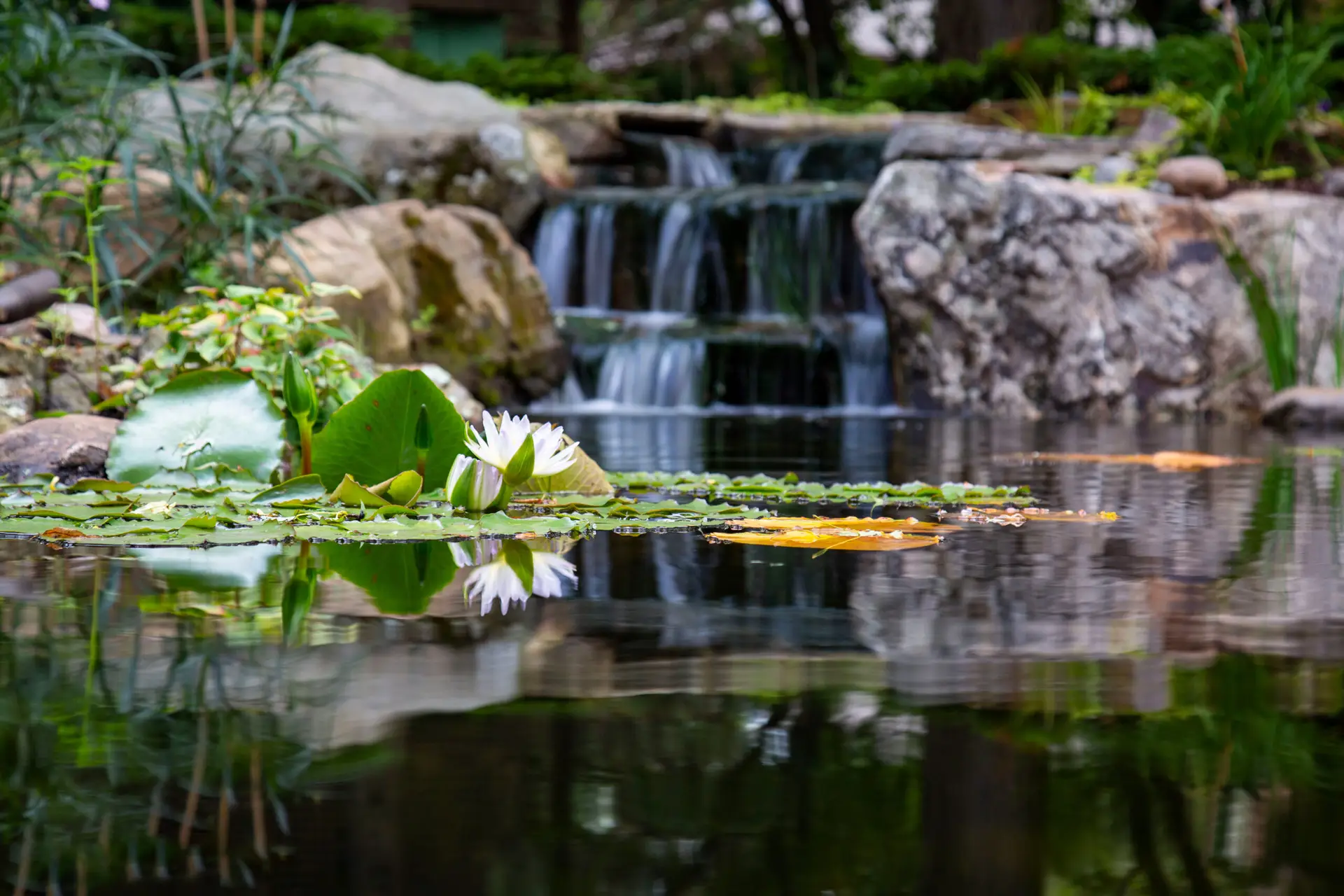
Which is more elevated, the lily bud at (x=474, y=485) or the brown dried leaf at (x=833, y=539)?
the lily bud at (x=474, y=485)

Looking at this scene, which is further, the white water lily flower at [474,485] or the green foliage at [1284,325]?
the green foliage at [1284,325]

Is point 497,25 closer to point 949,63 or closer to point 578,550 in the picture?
point 949,63

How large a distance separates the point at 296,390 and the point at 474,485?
0.56m

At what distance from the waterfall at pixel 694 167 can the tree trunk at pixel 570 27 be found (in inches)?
390

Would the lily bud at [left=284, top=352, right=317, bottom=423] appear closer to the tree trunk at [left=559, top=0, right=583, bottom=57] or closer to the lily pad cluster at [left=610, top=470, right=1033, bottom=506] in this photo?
the lily pad cluster at [left=610, top=470, right=1033, bottom=506]

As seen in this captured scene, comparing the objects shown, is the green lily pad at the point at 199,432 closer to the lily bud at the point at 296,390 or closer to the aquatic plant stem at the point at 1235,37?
the lily bud at the point at 296,390

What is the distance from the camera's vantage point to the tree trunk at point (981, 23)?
56.3 ft

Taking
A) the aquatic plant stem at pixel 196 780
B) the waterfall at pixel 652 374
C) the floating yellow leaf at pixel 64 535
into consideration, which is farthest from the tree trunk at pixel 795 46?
the aquatic plant stem at pixel 196 780

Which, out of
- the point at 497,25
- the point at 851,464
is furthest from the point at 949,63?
the point at 851,464

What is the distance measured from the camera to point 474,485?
282cm

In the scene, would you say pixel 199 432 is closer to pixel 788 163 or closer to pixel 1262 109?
pixel 1262 109

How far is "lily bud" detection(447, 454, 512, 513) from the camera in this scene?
280cm

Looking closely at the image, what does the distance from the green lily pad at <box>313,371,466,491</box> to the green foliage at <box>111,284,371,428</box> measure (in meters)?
0.94

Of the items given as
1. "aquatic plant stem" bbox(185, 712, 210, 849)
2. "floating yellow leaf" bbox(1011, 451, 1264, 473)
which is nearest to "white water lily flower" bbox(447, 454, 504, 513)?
"aquatic plant stem" bbox(185, 712, 210, 849)
